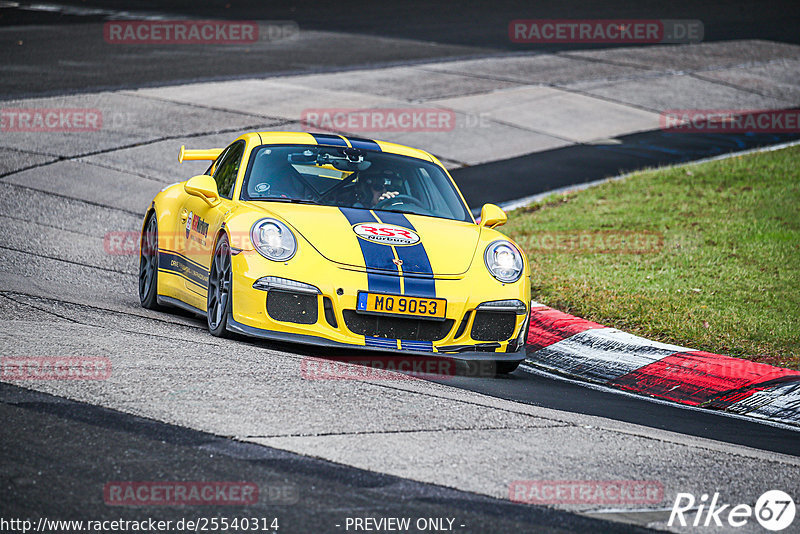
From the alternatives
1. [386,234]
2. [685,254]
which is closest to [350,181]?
[386,234]

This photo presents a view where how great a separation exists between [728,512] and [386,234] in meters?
3.19

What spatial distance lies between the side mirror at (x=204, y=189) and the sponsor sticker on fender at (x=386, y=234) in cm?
110

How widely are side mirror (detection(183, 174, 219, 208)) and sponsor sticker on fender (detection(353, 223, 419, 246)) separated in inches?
43.5

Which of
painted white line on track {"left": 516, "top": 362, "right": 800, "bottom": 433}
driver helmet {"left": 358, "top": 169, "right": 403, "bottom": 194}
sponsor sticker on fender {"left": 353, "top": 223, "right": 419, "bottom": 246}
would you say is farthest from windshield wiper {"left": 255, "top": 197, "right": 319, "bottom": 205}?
painted white line on track {"left": 516, "top": 362, "right": 800, "bottom": 433}

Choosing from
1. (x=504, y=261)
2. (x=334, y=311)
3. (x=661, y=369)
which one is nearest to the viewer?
(x=334, y=311)

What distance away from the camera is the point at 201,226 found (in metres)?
7.80

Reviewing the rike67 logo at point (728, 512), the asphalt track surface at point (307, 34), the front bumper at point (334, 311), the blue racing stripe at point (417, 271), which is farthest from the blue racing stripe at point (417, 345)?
the asphalt track surface at point (307, 34)

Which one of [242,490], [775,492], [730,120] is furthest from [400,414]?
[730,120]

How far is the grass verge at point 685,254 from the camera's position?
838cm

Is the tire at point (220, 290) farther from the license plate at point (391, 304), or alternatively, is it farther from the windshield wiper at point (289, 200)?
the license plate at point (391, 304)

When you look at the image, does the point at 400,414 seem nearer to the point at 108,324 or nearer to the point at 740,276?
the point at 108,324

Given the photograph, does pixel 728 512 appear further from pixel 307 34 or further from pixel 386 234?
pixel 307 34

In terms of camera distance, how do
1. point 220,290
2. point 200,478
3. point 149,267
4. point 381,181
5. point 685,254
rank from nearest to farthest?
1. point 200,478
2. point 220,290
3. point 381,181
4. point 149,267
5. point 685,254

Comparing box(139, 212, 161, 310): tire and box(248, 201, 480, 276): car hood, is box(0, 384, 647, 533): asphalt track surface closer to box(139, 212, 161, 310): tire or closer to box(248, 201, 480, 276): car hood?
box(248, 201, 480, 276): car hood
